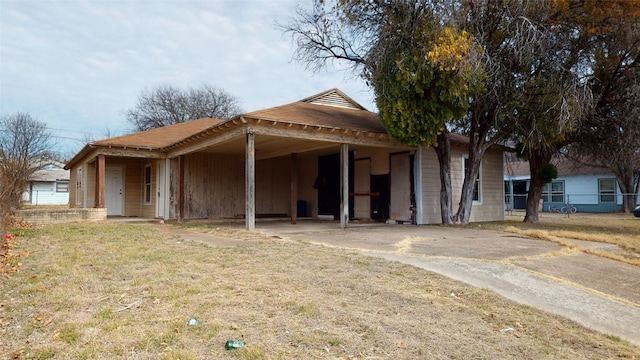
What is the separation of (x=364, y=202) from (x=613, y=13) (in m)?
9.37

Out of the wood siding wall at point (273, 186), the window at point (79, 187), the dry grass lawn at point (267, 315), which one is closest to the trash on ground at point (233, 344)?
the dry grass lawn at point (267, 315)

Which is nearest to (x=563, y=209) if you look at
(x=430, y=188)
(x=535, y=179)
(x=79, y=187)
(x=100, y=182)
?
(x=535, y=179)

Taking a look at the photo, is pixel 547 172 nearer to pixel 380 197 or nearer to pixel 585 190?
pixel 380 197

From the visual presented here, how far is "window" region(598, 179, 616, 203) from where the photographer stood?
28562 mm

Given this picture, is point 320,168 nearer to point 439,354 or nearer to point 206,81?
point 439,354

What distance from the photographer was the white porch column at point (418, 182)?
46.8 ft

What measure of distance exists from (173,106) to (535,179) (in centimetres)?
3277

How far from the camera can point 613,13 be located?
11.3 metres

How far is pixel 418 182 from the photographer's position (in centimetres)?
1435

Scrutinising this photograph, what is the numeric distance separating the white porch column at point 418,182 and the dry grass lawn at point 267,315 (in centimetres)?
818

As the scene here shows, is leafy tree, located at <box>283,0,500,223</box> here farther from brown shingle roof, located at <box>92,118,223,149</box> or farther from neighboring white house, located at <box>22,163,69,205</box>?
neighboring white house, located at <box>22,163,69,205</box>

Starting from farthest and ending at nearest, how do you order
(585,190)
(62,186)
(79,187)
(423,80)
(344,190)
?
(62,186) → (585,190) → (79,187) → (344,190) → (423,80)

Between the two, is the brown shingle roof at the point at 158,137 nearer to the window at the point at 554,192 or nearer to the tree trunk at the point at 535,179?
the tree trunk at the point at 535,179

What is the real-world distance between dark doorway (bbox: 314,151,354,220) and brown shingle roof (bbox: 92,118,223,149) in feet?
16.5
